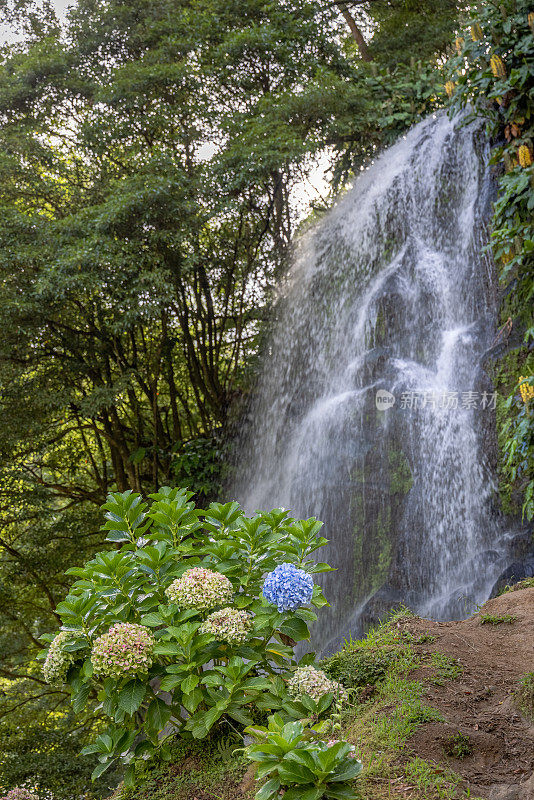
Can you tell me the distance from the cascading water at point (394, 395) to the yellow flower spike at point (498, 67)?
0.89 m

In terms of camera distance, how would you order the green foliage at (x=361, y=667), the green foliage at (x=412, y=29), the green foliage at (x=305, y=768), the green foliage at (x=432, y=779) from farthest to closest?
the green foliage at (x=412, y=29) < the green foliage at (x=361, y=667) < the green foliage at (x=432, y=779) < the green foliage at (x=305, y=768)

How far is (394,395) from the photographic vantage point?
6.41 m

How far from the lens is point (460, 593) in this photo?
5289 millimetres

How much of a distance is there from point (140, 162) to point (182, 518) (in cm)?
711

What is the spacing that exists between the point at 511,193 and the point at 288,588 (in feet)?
15.6

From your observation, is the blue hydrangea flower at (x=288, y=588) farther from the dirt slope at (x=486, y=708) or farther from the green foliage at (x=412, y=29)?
the green foliage at (x=412, y=29)

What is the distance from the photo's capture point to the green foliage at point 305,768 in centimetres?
181

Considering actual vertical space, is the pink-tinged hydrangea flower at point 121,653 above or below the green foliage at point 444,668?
above

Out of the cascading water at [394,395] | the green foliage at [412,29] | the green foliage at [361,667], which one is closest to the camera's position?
the green foliage at [361,667]

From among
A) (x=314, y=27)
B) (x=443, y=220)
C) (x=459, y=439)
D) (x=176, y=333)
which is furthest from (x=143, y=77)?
(x=459, y=439)

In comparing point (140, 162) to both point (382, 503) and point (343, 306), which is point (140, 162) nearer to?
point (343, 306)

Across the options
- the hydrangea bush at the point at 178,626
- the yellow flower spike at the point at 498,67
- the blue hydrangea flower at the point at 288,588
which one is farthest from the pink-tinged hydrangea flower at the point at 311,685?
the yellow flower spike at the point at 498,67

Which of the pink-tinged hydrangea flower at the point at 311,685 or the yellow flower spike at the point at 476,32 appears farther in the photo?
the yellow flower spike at the point at 476,32

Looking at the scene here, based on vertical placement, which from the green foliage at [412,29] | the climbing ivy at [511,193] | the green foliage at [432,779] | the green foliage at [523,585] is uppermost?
the green foliage at [412,29]
